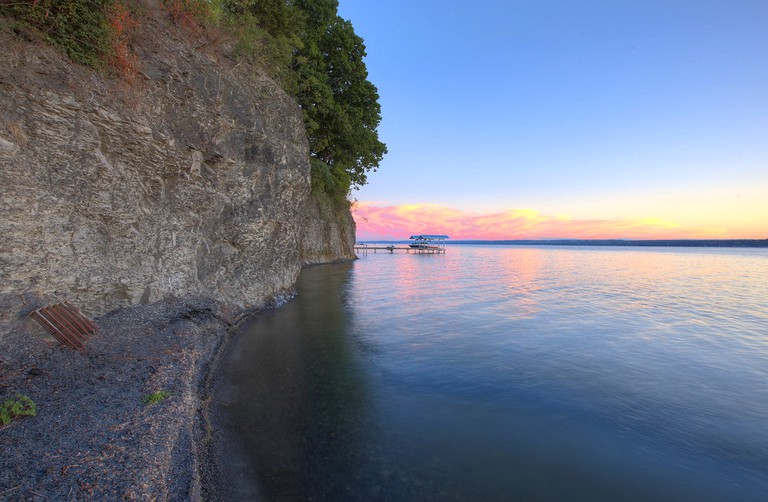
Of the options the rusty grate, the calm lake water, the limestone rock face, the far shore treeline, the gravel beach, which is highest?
the far shore treeline

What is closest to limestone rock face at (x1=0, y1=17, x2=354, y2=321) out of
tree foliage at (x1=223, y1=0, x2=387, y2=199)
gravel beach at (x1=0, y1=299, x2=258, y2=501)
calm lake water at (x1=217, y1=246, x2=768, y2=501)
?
gravel beach at (x1=0, y1=299, x2=258, y2=501)

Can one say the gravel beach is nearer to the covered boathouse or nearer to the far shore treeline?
the far shore treeline

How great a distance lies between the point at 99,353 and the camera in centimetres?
747

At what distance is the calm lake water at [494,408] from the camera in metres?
5.48

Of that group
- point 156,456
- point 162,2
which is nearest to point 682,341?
point 156,456

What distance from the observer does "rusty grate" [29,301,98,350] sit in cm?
719

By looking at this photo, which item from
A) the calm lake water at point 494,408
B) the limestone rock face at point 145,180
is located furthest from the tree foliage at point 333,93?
the calm lake water at point 494,408

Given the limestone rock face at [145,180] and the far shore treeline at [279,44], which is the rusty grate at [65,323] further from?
the far shore treeline at [279,44]

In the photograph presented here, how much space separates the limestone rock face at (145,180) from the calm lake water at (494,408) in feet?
11.4

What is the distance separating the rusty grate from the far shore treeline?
6.02 metres

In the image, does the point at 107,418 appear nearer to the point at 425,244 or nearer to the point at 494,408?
the point at 494,408

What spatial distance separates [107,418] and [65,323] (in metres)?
3.58

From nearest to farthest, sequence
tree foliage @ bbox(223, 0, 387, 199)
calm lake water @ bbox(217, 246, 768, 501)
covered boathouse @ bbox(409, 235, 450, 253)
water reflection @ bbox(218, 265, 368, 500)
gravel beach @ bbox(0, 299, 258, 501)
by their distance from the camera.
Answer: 1. gravel beach @ bbox(0, 299, 258, 501)
2. water reflection @ bbox(218, 265, 368, 500)
3. calm lake water @ bbox(217, 246, 768, 501)
4. tree foliage @ bbox(223, 0, 387, 199)
5. covered boathouse @ bbox(409, 235, 450, 253)

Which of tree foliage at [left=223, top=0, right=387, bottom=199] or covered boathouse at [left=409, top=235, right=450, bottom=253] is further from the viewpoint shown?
covered boathouse at [left=409, top=235, right=450, bottom=253]
